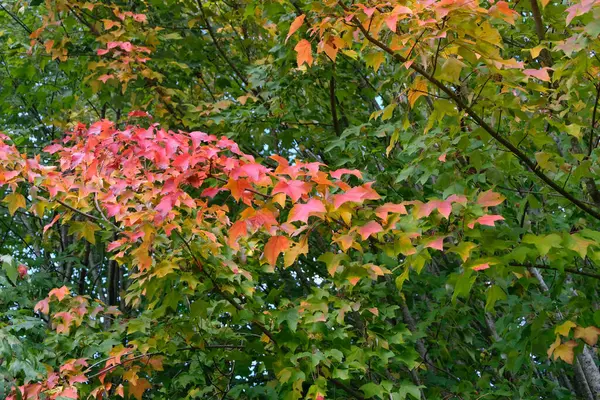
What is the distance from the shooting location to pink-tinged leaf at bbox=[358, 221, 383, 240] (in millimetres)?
2008

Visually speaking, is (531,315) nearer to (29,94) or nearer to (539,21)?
(539,21)

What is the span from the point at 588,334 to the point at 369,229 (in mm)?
1061

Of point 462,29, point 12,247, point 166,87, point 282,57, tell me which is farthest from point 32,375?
point 12,247

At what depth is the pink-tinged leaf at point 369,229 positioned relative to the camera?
79.0 inches

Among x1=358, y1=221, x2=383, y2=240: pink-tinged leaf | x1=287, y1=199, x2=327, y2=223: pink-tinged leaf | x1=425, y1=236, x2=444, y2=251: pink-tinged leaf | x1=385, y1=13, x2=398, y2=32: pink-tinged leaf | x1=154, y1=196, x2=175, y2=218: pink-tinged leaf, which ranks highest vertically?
x1=385, y1=13, x2=398, y2=32: pink-tinged leaf

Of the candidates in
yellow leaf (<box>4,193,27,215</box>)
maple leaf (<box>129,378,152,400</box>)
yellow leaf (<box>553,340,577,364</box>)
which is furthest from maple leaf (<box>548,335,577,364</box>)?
yellow leaf (<box>4,193,27,215</box>)

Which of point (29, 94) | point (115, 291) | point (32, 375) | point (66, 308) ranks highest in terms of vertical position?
point (29, 94)

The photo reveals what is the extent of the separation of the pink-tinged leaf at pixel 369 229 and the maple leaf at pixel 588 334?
3.34ft

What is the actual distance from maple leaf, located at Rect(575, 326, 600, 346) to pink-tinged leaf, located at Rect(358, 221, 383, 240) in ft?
3.34

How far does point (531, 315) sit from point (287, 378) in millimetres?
1227

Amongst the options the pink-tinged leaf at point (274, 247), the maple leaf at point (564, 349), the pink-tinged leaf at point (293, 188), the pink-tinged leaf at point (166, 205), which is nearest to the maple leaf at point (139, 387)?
the pink-tinged leaf at point (166, 205)

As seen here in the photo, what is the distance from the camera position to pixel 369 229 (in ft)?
6.68

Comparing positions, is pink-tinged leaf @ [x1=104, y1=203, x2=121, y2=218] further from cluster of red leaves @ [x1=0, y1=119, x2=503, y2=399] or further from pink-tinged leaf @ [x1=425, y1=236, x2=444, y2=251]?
pink-tinged leaf @ [x1=425, y1=236, x2=444, y2=251]

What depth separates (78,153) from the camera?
9.78 ft
